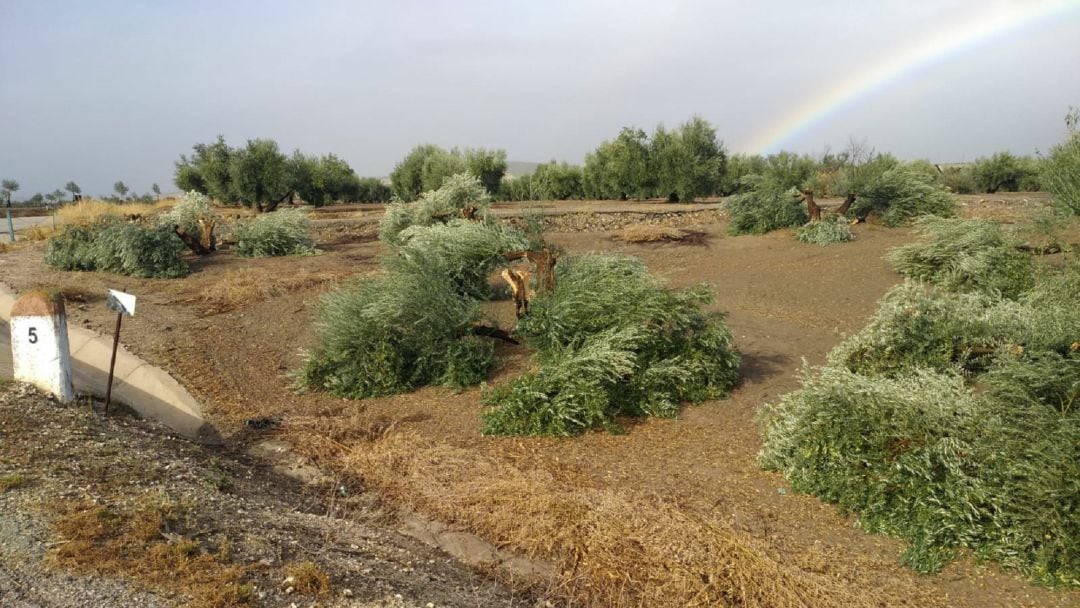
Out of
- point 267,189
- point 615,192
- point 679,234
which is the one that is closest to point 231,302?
point 679,234

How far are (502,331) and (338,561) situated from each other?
5.83 m

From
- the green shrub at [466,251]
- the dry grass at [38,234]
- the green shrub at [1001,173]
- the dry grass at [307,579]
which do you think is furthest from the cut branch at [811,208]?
the green shrub at [1001,173]

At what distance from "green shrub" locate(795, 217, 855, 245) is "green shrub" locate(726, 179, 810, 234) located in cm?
148

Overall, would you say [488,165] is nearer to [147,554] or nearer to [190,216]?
[190,216]

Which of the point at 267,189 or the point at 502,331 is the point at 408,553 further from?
the point at 267,189

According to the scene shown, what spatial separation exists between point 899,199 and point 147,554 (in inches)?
818

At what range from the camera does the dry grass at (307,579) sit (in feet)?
12.6

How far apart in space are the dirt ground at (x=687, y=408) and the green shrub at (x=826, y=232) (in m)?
0.38

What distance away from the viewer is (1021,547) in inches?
173

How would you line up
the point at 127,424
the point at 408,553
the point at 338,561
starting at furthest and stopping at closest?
the point at 127,424
the point at 408,553
the point at 338,561

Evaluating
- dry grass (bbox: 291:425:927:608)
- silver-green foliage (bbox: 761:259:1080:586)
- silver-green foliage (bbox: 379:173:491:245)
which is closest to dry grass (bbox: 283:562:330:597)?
dry grass (bbox: 291:425:927:608)

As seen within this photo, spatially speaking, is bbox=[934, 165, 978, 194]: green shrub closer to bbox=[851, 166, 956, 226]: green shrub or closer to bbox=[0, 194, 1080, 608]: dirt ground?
bbox=[851, 166, 956, 226]: green shrub

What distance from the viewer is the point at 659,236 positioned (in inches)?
800

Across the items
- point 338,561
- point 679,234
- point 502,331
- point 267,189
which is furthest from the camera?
point 267,189
